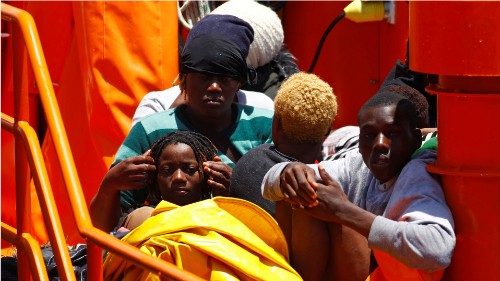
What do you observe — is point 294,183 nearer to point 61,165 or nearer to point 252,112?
point 61,165

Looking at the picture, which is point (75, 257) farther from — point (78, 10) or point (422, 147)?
point (78, 10)

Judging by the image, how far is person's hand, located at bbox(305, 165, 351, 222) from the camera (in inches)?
129

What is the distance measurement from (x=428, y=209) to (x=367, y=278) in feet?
1.18

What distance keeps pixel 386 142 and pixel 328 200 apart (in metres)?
0.31

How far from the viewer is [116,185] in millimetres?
4199

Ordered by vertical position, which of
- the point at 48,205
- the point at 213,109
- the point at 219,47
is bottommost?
the point at 213,109

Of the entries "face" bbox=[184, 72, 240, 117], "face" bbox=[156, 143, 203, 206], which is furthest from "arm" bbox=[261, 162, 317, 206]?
"face" bbox=[184, 72, 240, 117]

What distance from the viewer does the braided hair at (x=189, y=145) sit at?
4156mm

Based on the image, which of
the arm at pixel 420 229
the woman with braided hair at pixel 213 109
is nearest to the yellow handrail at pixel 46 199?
the woman with braided hair at pixel 213 109

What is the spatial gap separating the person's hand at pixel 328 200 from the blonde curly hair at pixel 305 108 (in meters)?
0.49

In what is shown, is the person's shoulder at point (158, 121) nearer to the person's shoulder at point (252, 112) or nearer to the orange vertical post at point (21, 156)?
the person's shoulder at point (252, 112)

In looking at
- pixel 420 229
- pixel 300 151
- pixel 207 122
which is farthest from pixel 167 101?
pixel 420 229

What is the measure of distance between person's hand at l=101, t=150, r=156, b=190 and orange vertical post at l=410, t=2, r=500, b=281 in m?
1.26

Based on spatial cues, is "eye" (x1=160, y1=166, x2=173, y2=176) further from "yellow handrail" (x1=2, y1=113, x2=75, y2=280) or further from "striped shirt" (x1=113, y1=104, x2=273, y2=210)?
"yellow handrail" (x1=2, y1=113, x2=75, y2=280)
